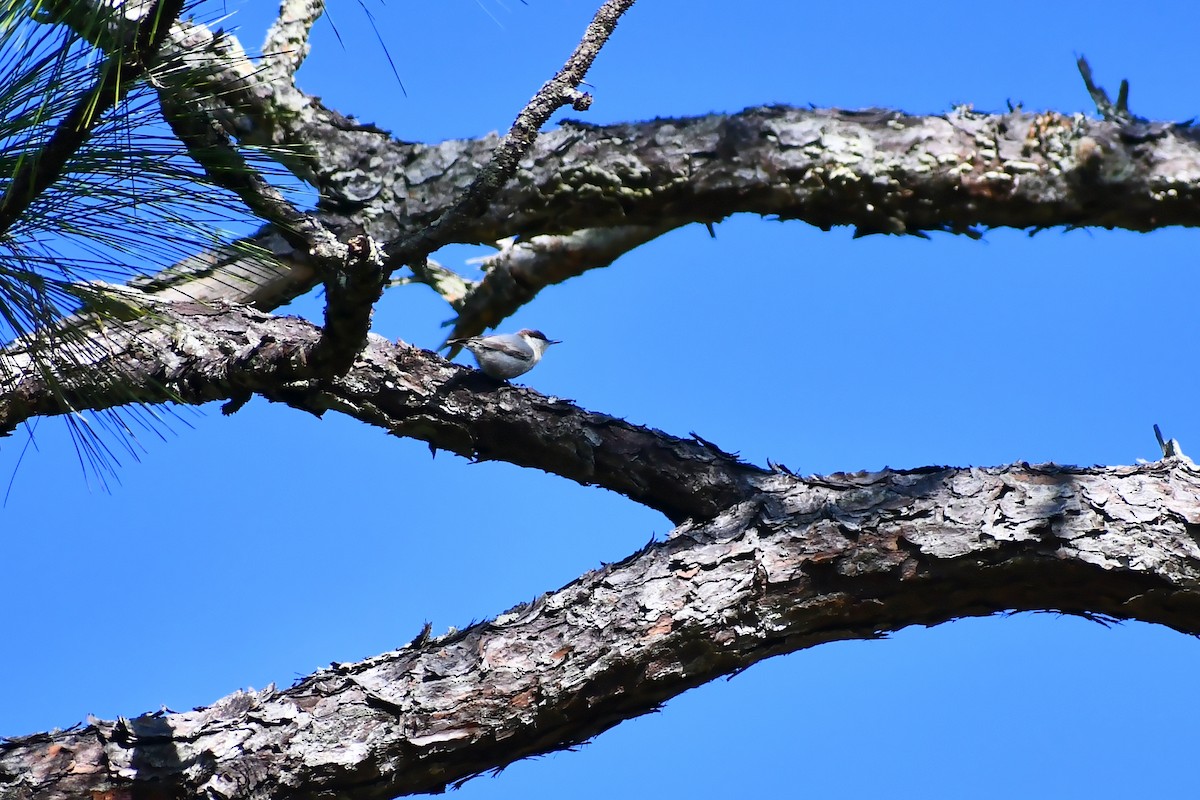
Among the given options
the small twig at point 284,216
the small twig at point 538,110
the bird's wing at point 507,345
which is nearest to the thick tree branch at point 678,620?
the small twig at point 284,216

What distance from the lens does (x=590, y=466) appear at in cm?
307

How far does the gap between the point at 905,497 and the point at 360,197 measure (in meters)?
2.08

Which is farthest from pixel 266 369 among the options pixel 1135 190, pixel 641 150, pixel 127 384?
pixel 1135 190

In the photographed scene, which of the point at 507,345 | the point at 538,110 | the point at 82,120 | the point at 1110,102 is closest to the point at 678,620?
the point at 538,110

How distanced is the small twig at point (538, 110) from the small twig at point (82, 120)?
1.99ft

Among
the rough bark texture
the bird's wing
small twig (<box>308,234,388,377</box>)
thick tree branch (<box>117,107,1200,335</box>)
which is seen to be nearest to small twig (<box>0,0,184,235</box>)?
the rough bark texture

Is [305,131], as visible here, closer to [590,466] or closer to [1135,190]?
[590,466]

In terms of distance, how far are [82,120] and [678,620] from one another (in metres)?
1.73

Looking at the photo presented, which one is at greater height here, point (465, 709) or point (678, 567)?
point (678, 567)

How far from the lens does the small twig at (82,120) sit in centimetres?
177

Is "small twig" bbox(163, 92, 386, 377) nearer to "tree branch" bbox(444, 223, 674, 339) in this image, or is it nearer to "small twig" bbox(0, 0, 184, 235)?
"small twig" bbox(0, 0, 184, 235)

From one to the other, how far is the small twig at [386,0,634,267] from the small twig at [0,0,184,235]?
61 centimetres

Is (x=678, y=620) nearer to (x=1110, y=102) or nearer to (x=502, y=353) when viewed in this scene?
(x=502, y=353)

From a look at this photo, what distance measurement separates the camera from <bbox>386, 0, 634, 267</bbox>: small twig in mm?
1983
